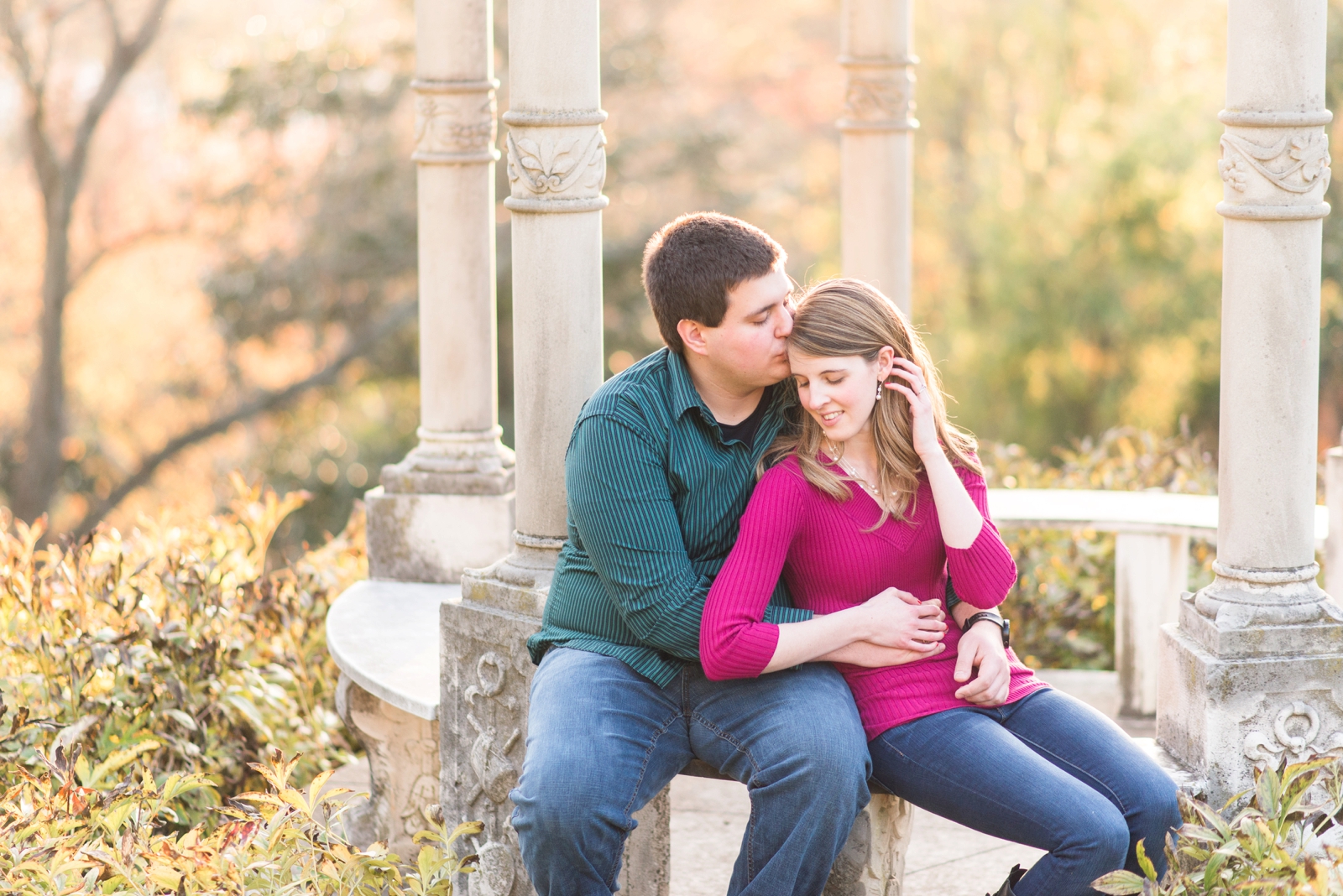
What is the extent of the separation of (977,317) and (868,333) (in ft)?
38.6

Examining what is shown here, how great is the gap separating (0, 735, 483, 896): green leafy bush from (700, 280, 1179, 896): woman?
2.92 feet

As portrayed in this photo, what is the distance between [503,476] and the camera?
5406mm

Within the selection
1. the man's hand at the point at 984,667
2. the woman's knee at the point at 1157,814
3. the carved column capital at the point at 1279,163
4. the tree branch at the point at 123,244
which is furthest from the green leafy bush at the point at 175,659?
the tree branch at the point at 123,244

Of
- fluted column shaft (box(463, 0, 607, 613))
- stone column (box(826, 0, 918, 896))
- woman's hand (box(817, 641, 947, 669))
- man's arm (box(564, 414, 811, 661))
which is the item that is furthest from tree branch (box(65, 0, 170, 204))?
woman's hand (box(817, 641, 947, 669))

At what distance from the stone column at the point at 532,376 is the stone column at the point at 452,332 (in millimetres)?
1523

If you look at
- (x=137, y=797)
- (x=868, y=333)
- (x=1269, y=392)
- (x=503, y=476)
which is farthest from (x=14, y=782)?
(x=1269, y=392)

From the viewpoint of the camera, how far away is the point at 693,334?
10.8 ft

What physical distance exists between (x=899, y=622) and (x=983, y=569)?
223mm

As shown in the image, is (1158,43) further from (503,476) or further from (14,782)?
(14,782)

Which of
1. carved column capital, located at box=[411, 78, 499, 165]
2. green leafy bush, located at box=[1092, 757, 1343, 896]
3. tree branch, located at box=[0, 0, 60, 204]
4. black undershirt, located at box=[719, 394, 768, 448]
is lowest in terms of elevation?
green leafy bush, located at box=[1092, 757, 1343, 896]

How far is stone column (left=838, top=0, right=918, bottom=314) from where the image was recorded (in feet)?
19.1

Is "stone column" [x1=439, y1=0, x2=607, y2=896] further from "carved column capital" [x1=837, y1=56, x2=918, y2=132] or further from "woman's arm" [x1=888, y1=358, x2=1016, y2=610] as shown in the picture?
"carved column capital" [x1=837, y1=56, x2=918, y2=132]

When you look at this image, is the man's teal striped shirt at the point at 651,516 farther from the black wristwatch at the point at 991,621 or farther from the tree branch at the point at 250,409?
the tree branch at the point at 250,409

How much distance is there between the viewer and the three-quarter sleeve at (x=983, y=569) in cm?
325
